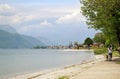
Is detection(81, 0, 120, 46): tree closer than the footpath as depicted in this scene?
No

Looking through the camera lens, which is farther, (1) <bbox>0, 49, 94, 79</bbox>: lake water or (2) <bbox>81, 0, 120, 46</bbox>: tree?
(1) <bbox>0, 49, 94, 79</bbox>: lake water

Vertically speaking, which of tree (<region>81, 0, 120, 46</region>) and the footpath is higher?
tree (<region>81, 0, 120, 46</region>)

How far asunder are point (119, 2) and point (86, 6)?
766 cm

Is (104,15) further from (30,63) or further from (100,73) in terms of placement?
(30,63)

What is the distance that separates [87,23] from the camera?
49.4 metres

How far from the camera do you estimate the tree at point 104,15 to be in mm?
42344

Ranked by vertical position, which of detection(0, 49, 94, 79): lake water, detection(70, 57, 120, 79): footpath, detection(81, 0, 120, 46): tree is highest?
detection(81, 0, 120, 46): tree

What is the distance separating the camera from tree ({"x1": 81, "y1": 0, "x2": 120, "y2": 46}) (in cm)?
4234

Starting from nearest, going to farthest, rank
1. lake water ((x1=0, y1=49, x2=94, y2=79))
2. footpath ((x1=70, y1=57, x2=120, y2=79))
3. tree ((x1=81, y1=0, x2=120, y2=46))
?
1. footpath ((x1=70, y1=57, x2=120, y2=79))
2. tree ((x1=81, y1=0, x2=120, y2=46))
3. lake water ((x1=0, y1=49, x2=94, y2=79))

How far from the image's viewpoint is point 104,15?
146 ft

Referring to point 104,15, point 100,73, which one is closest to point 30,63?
point 104,15

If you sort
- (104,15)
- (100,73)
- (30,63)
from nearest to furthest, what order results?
1. (100,73)
2. (104,15)
3. (30,63)

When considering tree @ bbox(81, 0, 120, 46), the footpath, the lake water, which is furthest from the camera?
the lake water

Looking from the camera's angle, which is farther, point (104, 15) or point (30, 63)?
point (30, 63)
